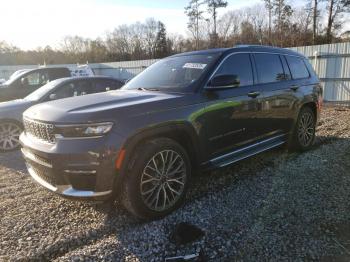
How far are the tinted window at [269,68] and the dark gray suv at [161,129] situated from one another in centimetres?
2

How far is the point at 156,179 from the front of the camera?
3.42m

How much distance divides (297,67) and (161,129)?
11.6ft

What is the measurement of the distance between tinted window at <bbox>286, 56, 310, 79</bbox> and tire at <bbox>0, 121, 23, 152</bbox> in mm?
5868

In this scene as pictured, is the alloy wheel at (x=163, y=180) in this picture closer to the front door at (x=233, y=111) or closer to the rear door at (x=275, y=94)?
the front door at (x=233, y=111)

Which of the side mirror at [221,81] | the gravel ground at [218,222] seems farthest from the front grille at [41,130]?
the side mirror at [221,81]

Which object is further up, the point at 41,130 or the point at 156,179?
the point at 41,130

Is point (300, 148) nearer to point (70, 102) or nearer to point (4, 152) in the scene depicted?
point (70, 102)

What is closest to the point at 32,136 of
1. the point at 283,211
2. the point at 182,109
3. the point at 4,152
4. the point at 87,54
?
the point at 182,109

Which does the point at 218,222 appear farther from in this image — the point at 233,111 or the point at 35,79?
the point at 35,79

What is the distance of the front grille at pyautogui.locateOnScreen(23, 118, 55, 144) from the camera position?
125 inches

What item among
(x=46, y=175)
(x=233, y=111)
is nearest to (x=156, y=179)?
(x=46, y=175)

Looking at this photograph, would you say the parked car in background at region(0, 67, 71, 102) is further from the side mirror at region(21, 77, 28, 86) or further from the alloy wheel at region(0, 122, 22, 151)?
the alloy wheel at region(0, 122, 22, 151)

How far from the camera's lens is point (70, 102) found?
3629mm

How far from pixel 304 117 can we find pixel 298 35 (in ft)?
114
